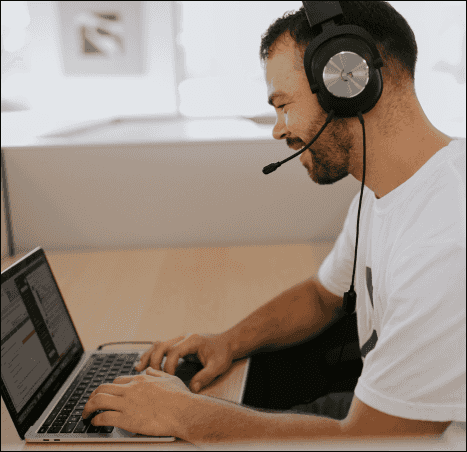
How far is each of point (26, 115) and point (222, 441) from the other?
419 cm

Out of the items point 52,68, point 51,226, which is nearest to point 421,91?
point 52,68

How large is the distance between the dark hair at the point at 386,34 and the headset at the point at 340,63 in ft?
0.08

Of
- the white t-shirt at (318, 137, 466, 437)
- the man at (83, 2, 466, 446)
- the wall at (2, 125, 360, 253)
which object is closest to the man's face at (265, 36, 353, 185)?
the man at (83, 2, 466, 446)

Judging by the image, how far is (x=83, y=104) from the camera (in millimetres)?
4539

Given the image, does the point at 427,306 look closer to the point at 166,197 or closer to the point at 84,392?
the point at 84,392

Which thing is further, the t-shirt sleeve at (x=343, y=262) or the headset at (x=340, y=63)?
the t-shirt sleeve at (x=343, y=262)

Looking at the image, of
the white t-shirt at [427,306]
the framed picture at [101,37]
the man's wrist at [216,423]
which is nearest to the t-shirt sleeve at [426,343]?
the white t-shirt at [427,306]

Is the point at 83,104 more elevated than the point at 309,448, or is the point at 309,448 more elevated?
the point at 83,104

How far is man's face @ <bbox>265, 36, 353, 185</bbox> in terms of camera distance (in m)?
0.66

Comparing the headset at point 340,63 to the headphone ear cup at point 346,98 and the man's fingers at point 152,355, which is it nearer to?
the headphone ear cup at point 346,98

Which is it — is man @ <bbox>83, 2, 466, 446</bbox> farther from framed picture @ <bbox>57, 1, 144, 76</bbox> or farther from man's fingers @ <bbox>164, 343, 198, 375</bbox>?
framed picture @ <bbox>57, 1, 144, 76</bbox>

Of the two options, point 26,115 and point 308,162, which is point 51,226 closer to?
point 308,162

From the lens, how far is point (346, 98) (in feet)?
2.02

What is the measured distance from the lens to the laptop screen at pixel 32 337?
595mm
